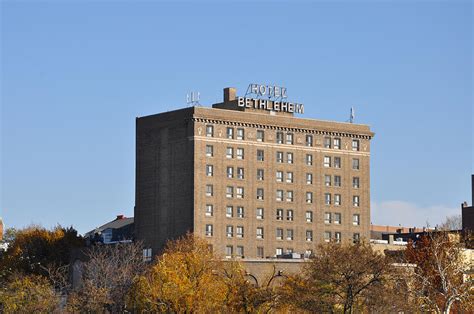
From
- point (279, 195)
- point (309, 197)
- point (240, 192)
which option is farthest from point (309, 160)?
point (240, 192)

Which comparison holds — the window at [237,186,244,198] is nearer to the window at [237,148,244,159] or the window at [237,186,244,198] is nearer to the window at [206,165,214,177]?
the window at [237,148,244,159]

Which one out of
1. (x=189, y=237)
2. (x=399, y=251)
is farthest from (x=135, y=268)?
(x=399, y=251)

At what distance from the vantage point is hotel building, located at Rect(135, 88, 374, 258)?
188 meters

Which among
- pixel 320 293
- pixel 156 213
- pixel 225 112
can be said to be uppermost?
pixel 225 112

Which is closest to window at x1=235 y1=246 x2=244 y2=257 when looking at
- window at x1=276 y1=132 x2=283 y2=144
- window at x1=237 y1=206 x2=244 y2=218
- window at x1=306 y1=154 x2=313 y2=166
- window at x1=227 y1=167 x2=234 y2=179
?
window at x1=237 y1=206 x2=244 y2=218

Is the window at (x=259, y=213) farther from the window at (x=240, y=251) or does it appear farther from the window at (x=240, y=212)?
the window at (x=240, y=251)

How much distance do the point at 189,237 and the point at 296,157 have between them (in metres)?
31.4

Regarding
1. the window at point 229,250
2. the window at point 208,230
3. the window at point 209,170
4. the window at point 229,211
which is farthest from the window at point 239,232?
the window at point 209,170

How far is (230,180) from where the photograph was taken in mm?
191125

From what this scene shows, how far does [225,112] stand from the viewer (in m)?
191

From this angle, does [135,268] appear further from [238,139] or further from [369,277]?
[369,277]

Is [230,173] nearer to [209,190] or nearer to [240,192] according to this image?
[240,192]

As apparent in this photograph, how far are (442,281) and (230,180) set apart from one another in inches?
3004

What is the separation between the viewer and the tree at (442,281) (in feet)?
396
